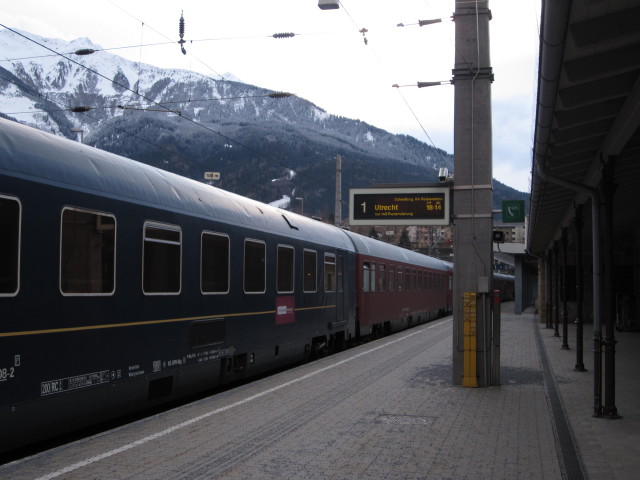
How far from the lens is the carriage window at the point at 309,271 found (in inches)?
546

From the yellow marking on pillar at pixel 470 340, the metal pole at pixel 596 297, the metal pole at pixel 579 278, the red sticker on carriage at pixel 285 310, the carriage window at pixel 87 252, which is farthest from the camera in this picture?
the metal pole at pixel 579 278

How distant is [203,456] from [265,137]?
192251mm

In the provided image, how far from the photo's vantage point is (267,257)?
11867mm

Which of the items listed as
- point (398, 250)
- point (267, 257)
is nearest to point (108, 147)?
point (398, 250)

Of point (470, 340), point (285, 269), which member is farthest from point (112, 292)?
point (470, 340)

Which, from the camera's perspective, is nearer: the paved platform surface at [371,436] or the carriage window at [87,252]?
the paved platform surface at [371,436]

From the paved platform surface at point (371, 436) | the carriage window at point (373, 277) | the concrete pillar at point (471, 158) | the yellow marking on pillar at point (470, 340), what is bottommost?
the paved platform surface at point (371, 436)

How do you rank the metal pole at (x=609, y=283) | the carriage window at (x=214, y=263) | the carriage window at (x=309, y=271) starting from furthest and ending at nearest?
1. the carriage window at (x=309, y=271)
2. the carriage window at (x=214, y=263)
3. the metal pole at (x=609, y=283)

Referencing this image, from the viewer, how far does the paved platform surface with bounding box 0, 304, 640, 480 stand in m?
6.17

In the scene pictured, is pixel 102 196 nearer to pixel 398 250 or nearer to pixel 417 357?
pixel 417 357

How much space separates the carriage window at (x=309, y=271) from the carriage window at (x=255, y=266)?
220 centimetres

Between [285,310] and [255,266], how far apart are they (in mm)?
1768

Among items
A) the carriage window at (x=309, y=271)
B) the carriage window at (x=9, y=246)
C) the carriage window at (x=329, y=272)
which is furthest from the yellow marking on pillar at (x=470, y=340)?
the carriage window at (x=9, y=246)

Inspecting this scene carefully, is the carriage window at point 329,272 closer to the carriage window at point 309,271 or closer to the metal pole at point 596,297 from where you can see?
the carriage window at point 309,271
